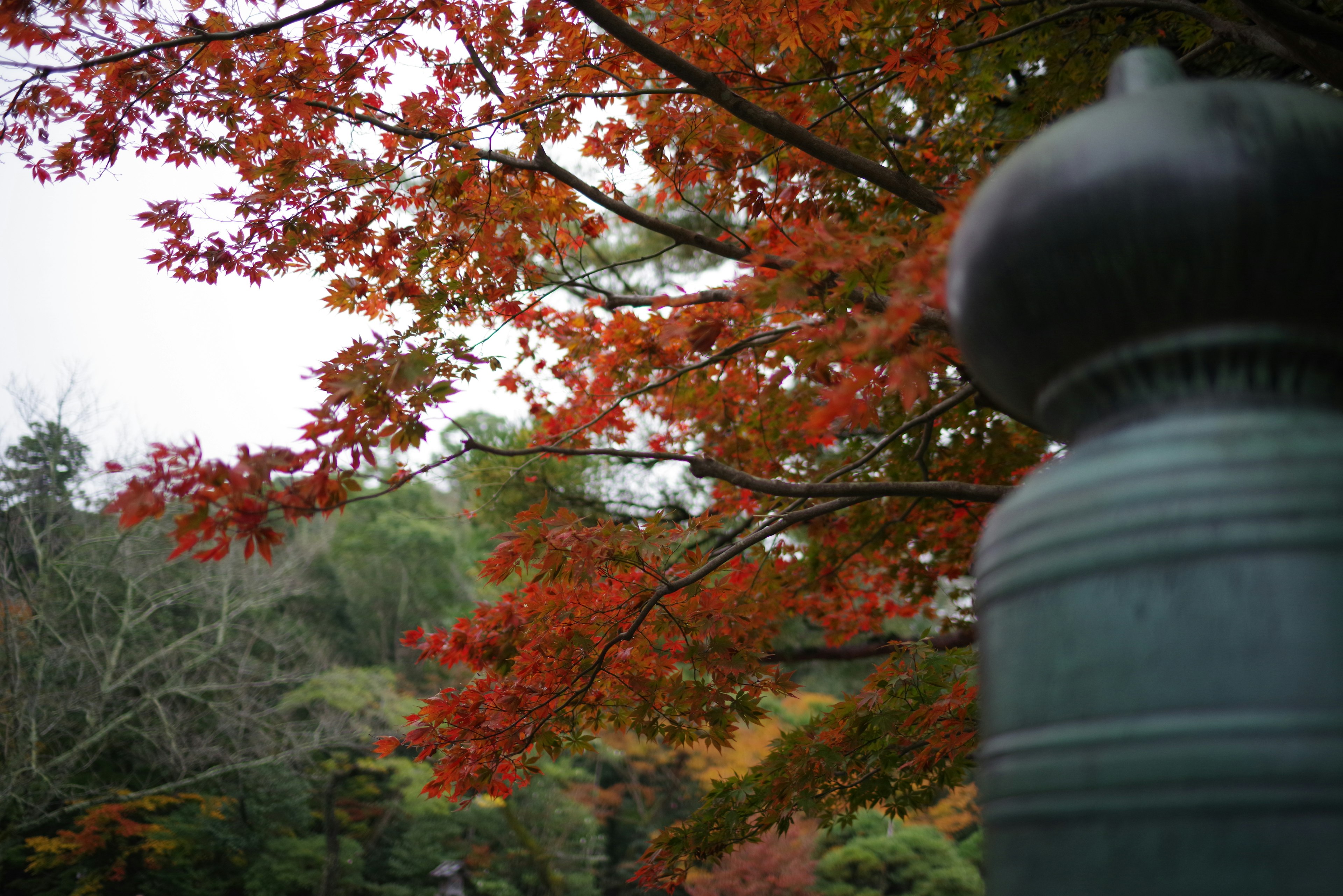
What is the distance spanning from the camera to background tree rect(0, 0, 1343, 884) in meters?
2.40

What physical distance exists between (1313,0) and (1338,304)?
18.0ft

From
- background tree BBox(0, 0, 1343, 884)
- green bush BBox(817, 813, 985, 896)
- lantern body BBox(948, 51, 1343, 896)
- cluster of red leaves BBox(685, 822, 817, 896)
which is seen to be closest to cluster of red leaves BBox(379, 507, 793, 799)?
background tree BBox(0, 0, 1343, 884)

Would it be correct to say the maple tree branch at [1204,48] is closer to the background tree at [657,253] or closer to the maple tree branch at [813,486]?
the background tree at [657,253]

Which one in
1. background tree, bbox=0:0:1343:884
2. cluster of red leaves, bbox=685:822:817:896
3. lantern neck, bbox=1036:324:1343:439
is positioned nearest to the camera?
lantern neck, bbox=1036:324:1343:439

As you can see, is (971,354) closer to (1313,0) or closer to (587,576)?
(587,576)

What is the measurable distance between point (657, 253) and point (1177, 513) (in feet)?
10.6

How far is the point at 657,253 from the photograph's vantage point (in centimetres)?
401

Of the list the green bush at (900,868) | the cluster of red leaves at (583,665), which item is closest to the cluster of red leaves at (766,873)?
the green bush at (900,868)

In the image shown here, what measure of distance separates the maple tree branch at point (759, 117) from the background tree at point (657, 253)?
11 mm

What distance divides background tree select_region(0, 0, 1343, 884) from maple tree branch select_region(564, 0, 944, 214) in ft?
0.04

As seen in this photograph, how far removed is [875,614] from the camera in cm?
680

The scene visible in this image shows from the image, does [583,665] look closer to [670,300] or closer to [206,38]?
[670,300]

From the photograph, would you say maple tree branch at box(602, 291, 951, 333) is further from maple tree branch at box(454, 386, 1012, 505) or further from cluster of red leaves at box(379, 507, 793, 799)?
cluster of red leaves at box(379, 507, 793, 799)

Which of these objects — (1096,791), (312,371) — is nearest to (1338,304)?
(1096,791)
